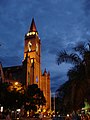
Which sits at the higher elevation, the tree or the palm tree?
the tree

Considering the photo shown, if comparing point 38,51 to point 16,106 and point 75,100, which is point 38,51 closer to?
point 16,106

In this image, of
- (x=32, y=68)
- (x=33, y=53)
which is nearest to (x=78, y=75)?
(x=32, y=68)

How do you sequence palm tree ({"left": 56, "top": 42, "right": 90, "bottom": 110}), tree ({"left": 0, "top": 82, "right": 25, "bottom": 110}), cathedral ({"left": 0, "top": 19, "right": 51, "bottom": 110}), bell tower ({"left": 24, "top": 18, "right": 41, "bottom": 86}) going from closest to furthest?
palm tree ({"left": 56, "top": 42, "right": 90, "bottom": 110})
tree ({"left": 0, "top": 82, "right": 25, "bottom": 110})
cathedral ({"left": 0, "top": 19, "right": 51, "bottom": 110})
bell tower ({"left": 24, "top": 18, "right": 41, "bottom": 86})

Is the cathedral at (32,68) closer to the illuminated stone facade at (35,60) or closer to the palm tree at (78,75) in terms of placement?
the illuminated stone facade at (35,60)

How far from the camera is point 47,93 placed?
143 m

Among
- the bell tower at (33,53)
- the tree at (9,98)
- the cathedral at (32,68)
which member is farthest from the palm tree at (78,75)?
the bell tower at (33,53)

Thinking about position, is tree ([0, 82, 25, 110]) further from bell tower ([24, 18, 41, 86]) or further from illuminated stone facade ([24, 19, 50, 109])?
illuminated stone facade ([24, 19, 50, 109])

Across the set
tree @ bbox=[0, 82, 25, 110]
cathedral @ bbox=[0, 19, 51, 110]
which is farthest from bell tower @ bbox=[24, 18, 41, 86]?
tree @ bbox=[0, 82, 25, 110]

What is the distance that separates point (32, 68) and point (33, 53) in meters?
10.8

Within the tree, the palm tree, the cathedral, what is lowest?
the palm tree

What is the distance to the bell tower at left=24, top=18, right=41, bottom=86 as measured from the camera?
129 meters

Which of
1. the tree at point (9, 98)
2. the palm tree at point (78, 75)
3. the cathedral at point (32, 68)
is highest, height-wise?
the cathedral at point (32, 68)

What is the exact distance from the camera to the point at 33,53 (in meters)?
138

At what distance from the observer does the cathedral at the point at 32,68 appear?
Result: 123 metres
